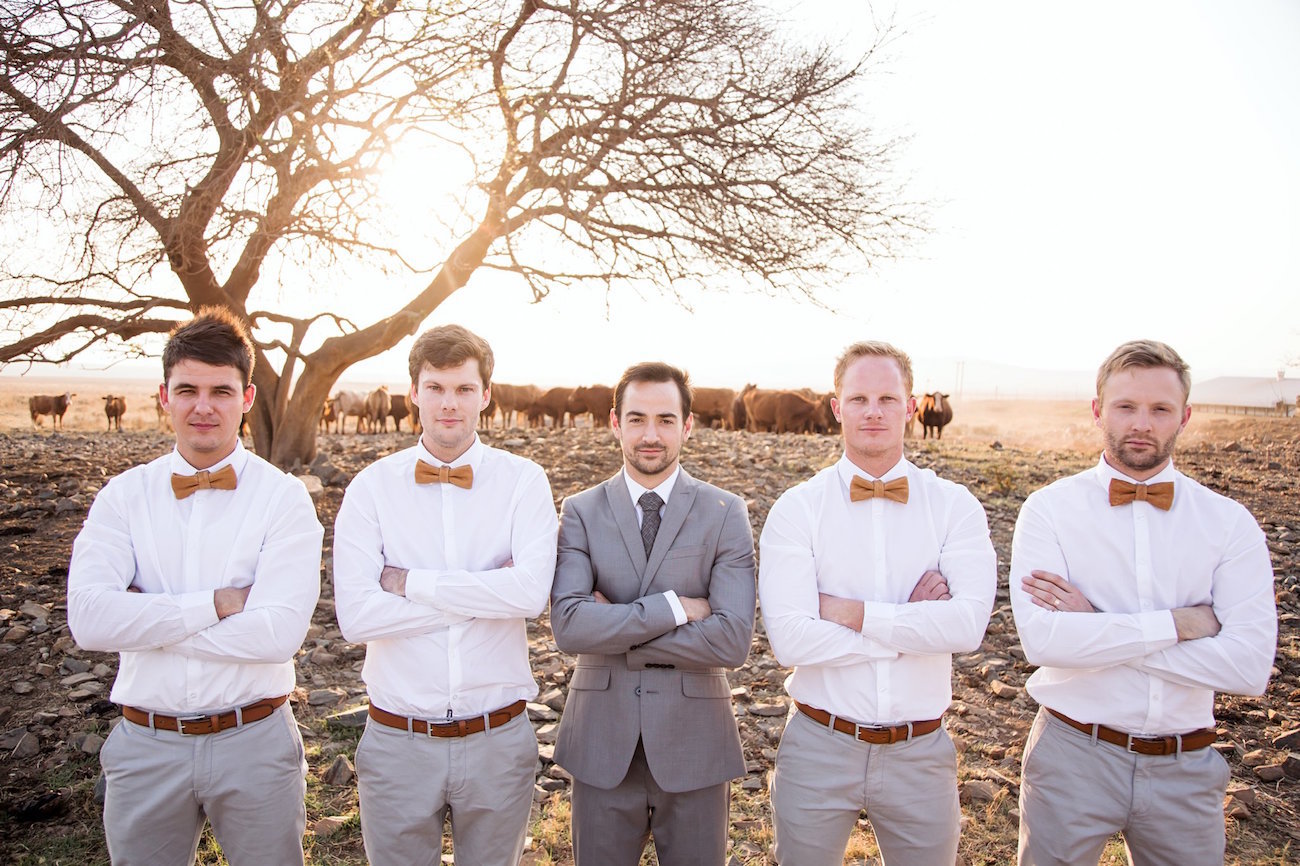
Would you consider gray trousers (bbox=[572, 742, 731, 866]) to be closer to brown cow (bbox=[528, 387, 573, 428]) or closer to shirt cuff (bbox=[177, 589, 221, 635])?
shirt cuff (bbox=[177, 589, 221, 635])

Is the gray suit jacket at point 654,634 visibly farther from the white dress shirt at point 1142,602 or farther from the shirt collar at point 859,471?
the white dress shirt at point 1142,602

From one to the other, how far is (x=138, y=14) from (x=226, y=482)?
7.39 metres

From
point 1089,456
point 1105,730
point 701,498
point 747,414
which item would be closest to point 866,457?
point 701,498

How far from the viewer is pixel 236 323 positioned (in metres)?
3.37

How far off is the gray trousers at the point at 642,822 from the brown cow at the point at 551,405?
29.6m

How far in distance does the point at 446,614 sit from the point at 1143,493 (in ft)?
8.72

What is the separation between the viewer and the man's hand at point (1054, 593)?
310 centimetres

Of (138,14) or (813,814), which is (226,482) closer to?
(813,814)

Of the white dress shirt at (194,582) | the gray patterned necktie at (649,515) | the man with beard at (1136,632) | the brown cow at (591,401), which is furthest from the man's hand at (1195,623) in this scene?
the brown cow at (591,401)

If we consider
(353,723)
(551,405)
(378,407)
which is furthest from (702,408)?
(353,723)

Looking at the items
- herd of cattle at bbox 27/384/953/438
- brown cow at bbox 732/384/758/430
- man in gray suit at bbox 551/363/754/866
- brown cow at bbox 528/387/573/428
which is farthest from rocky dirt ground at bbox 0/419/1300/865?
brown cow at bbox 528/387/573/428

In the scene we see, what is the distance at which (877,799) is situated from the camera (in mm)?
2998

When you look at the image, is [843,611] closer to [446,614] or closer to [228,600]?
[446,614]

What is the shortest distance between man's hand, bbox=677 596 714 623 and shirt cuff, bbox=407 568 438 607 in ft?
2.98
